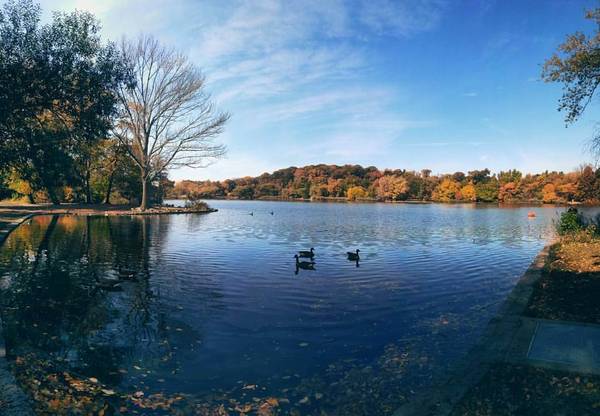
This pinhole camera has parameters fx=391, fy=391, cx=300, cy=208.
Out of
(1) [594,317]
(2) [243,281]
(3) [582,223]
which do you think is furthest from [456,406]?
(3) [582,223]

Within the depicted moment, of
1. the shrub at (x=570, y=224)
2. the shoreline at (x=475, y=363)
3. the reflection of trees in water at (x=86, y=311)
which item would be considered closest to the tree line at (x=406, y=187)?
the shrub at (x=570, y=224)

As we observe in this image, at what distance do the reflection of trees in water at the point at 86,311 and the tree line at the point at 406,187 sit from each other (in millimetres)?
90268

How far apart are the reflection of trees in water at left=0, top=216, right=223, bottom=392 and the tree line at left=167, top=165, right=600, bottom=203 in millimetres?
90268

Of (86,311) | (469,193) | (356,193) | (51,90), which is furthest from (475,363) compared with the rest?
(356,193)

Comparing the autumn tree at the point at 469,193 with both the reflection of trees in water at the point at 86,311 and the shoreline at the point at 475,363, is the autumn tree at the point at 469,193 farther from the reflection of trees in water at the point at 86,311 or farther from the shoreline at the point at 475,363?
the shoreline at the point at 475,363

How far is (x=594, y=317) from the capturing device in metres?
9.15

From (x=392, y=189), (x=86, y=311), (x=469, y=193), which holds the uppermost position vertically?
(x=392, y=189)

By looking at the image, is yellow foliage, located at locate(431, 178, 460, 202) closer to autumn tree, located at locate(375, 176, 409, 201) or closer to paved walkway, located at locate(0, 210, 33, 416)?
autumn tree, located at locate(375, 176, 409, 201)

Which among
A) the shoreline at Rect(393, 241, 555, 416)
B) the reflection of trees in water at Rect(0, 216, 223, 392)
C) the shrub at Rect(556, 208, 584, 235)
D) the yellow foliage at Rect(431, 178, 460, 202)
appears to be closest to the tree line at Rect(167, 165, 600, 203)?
the yellow foliage at Rect(431, 178, 460, 202)

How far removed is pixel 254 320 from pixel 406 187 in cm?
14203

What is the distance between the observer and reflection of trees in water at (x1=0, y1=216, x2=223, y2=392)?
8094mm

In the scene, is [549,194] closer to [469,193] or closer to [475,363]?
[469,193]

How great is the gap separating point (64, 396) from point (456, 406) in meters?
6.04

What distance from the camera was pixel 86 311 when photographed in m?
10.9
